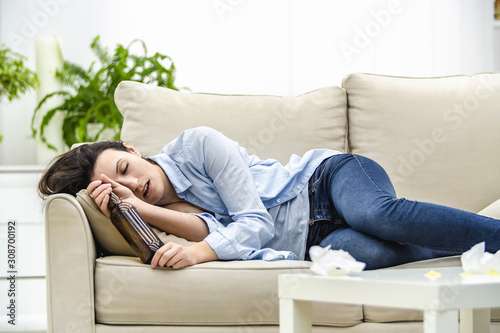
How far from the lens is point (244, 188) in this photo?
143cm

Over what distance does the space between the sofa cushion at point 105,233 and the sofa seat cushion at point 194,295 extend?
11 cm

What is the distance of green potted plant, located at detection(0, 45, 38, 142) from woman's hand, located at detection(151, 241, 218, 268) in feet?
5.11

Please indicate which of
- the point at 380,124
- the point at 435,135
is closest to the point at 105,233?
the point at 380,124

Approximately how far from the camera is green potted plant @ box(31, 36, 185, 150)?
2.39 metres

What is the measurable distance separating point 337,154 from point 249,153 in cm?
31

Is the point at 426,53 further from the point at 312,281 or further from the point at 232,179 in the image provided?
the point at 312,281

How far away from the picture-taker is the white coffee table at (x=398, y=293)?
2.60ft

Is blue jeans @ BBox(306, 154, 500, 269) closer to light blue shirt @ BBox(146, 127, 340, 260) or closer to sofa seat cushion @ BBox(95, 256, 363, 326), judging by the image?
light blue shirt @ BBox(146, 127, 340, 260)

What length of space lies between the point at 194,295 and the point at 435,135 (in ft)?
3.42

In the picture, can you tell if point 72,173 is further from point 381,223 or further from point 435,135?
point 435,135

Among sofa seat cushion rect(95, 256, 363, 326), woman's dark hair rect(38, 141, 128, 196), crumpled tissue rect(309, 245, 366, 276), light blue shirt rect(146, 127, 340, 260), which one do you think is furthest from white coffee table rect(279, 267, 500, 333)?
woman's dark hair rect(38, 141, 128, 196)

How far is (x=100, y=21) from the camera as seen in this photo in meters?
2.66

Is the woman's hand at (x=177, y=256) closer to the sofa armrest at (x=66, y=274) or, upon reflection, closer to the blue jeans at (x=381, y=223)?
the sofa armrest at (x=66, y=274)

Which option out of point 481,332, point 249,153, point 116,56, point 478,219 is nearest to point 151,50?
point 116,56
